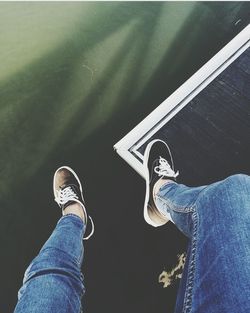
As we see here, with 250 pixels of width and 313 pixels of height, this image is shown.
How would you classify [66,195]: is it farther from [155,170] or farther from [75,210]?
[155,170]

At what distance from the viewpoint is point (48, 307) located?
37.2 inches

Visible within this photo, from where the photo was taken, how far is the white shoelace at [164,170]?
1.74m

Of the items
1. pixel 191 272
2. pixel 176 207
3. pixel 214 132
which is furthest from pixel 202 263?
pixel 214 132

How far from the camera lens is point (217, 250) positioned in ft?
2.84

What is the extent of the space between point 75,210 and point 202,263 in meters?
0.91

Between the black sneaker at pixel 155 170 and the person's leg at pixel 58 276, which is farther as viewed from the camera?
the black sneaker at pixel 155 170

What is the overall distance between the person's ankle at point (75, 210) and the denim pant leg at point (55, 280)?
0.91ft

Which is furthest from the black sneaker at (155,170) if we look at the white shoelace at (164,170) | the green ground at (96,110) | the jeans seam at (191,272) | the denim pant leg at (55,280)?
the jeans seam at (191,272)

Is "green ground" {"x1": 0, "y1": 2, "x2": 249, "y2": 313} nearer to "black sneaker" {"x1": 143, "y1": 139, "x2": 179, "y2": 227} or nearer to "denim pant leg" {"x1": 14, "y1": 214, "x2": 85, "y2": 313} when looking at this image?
"black sneaker" {"x1": 143, "y1": 139, "x2": 179, "y2": 227}

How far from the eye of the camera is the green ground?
1739mm

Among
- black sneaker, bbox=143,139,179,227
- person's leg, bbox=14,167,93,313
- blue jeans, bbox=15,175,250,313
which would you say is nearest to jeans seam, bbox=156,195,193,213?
blue jeans, bbox=15,175,250,313

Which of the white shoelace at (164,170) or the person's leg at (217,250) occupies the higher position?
the white shoelace at (164,170)

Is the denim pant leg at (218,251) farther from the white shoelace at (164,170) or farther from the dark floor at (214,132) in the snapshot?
the dark floor at (214,132)

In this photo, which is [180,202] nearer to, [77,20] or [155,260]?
[155,260]
